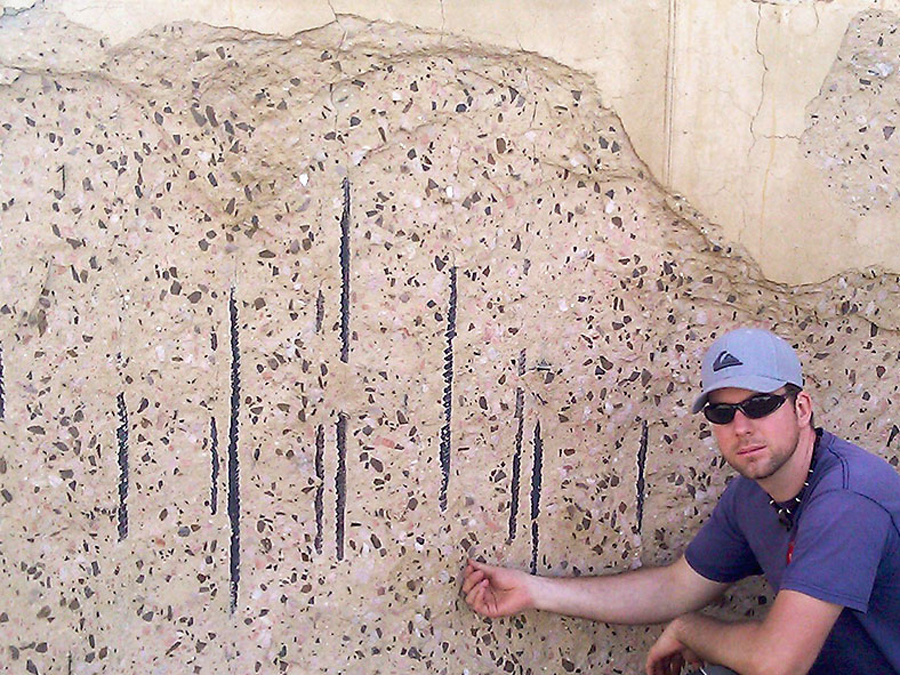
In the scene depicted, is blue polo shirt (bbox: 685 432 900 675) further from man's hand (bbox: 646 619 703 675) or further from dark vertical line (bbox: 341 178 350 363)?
dark vertical line (bbox: 341 178 350 363)

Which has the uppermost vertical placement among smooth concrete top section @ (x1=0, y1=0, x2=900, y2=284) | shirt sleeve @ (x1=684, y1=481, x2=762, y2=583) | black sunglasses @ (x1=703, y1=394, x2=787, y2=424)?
smooth concrete top section @ (x1=0, y1=0, x2=900, y2=284)

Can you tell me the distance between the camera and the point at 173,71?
1984mm

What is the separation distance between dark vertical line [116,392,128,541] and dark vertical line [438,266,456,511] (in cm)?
63

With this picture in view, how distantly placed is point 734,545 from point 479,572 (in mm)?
524

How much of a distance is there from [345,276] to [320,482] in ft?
1.39

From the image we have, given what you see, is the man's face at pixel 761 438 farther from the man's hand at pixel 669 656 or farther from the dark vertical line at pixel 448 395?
the dark vertical line at pixel 448 395

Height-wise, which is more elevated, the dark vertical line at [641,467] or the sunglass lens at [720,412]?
the sunglass lens at [720,412]

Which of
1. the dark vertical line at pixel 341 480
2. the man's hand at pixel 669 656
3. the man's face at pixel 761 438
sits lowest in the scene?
the man's hand at pixel 669 656

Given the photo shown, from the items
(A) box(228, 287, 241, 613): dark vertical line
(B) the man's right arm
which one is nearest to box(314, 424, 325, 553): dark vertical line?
(A) box(228, 287, 241, 613): dark vertical line

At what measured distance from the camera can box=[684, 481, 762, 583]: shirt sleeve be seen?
81.8 inches

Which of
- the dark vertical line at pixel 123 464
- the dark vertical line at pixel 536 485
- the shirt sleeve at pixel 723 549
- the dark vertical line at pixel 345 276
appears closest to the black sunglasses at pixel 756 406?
the shirt sleeve at pixel 723 549

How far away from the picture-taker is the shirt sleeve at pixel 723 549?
208cm

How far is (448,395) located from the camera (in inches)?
83.8

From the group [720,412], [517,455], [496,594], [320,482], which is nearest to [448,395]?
[517,455]
